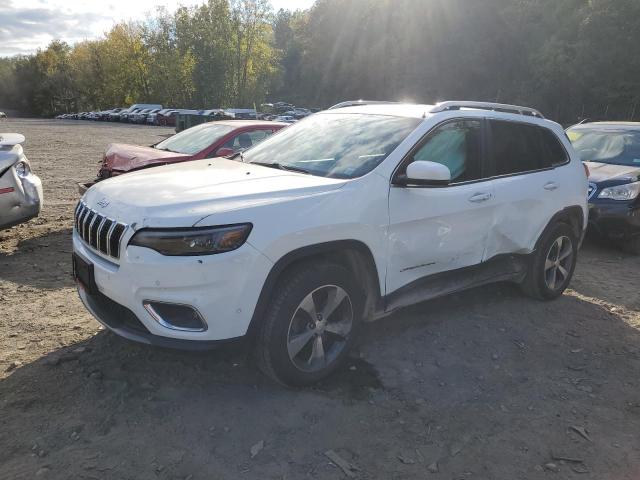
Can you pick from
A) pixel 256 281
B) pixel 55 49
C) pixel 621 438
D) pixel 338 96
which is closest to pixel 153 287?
pixel 256 281

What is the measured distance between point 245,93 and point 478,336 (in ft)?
191

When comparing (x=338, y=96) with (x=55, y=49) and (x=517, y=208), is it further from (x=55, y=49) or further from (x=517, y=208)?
(x=517, y=208)

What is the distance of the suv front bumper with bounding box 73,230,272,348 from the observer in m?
2.77

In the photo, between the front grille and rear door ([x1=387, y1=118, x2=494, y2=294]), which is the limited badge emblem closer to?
the front grille

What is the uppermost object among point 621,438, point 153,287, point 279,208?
point 279,208

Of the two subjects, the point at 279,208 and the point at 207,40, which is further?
the point at 207,40

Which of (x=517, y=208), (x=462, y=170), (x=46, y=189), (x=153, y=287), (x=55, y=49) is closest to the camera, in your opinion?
(x=153, y=287)

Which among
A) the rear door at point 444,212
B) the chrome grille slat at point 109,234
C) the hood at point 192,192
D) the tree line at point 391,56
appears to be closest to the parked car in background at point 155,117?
the tree line at point 391,56

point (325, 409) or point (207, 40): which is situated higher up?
point (207, 40)

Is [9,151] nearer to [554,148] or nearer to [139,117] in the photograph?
[554,148]

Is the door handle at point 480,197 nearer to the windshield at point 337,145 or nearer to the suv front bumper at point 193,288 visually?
the windshield at point 337,145

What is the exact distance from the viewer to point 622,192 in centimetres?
680

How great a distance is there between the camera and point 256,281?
9.44 ft

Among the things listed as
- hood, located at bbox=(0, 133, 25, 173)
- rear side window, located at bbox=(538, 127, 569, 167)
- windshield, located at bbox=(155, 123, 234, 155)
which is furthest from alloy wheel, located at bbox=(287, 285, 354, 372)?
windshield, located at bbox=(155, 123, 234, 155)
